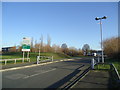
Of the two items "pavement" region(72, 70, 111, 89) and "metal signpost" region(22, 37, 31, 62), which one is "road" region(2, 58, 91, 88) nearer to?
"pavement" region(72, 70, 111, 89)

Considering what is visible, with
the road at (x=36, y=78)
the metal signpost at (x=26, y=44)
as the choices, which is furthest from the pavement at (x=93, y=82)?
the metal signpost at (x=26, y=44)

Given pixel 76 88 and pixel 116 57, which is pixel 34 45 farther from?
pixel 76 88

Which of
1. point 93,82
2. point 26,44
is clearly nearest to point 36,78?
point 93,82

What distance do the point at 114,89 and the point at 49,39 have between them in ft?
208

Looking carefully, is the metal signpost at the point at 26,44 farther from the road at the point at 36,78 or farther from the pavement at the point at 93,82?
the pavement at the point at 93,82

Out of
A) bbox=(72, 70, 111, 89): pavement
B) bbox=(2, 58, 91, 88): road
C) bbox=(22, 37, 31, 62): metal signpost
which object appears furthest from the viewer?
bbox=(22, 37, 31, 62): metal signpost

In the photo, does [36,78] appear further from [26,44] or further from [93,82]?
[26,44]

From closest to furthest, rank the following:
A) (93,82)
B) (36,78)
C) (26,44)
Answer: (93,82) → (36,78) → (26,44)

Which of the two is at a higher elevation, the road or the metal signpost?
the metal signpost

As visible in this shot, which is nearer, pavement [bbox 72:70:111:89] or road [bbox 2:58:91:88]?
pavement [bbox 72:70:111:89]

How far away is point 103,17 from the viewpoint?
12.5 metres

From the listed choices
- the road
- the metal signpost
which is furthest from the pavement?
the metal signpost

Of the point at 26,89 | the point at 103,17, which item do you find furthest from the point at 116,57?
the point at 26,89

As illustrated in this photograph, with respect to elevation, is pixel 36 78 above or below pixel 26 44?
below
